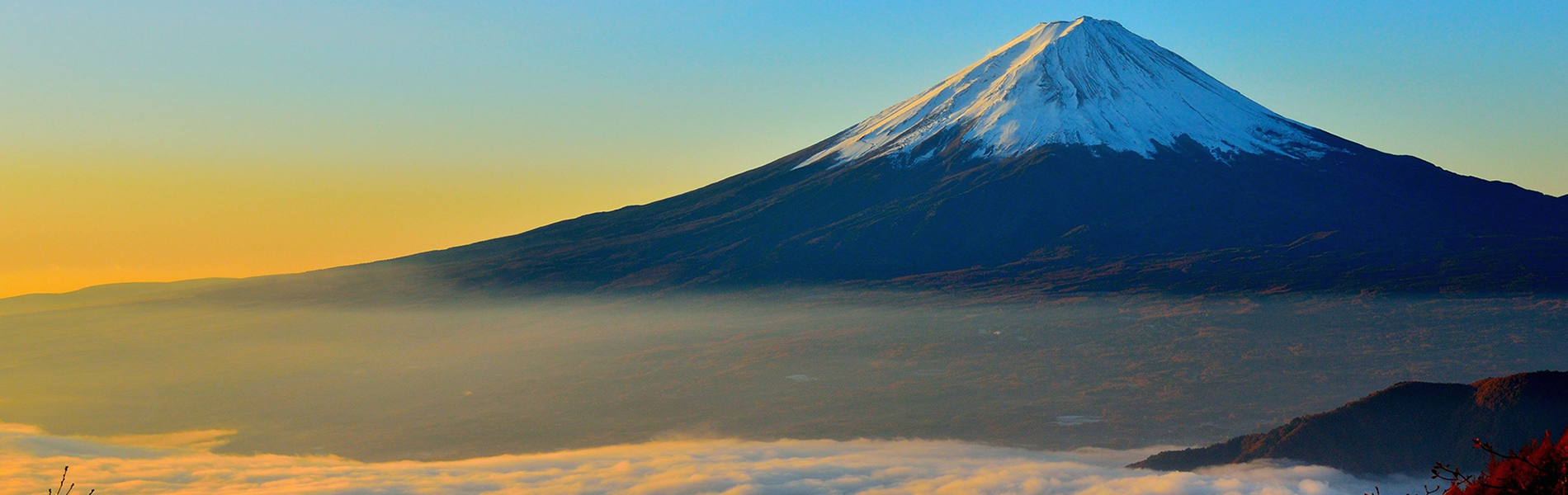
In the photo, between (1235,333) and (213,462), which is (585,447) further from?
(1235,333)

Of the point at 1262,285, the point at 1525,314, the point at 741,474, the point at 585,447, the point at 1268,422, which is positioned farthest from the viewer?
the point at 1262,285

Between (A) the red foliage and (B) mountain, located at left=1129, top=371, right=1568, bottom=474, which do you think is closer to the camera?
(A) the red foliage

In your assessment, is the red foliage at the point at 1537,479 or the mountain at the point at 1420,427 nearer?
the red foliage at the point at 1537,479

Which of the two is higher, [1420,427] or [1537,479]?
[1537,479]

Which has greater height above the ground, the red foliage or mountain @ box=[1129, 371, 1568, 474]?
the red foliage

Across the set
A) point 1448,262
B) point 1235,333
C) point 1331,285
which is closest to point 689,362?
point 1235,333

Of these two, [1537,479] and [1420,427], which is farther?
[1420,427]

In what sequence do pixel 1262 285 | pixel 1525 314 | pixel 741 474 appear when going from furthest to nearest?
pixel 1262 285 < pixel 1525 314 < pixel 741 474

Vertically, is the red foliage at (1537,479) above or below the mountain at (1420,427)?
above
